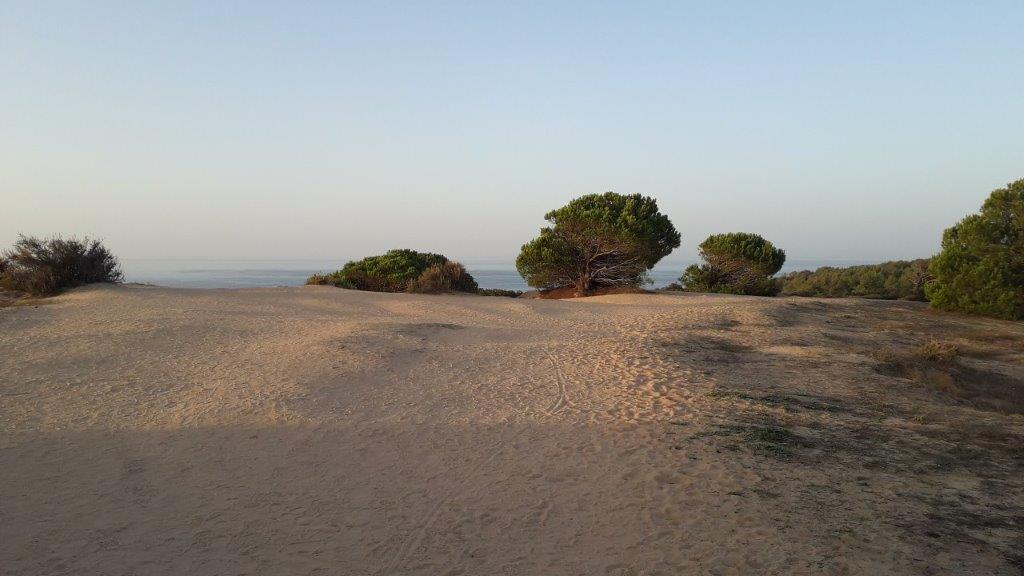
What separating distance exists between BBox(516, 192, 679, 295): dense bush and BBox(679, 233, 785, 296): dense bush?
3.13m

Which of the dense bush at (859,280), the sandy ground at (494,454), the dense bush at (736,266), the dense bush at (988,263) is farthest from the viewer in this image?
the dense bush at (859,280)

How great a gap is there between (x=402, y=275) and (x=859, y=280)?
2791 centimetres

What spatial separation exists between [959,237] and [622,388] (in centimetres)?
1406

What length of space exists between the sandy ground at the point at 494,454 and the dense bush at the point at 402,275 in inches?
336

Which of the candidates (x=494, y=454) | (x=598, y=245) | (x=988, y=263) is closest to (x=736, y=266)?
(x=598, y=245)

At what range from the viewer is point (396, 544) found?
405cm

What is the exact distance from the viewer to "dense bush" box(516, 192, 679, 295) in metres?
20.2

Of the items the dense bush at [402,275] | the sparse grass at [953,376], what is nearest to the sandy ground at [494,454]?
the sparse grass at [953,376]

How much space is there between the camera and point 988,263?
50.0 ft

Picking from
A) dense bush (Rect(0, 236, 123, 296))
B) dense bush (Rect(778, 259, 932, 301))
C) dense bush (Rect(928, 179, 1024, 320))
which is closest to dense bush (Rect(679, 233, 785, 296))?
dense bush (Rect(778, 259, 932, 301))

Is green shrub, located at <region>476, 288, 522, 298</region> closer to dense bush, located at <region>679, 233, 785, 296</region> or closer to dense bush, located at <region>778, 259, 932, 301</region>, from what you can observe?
dense bush, located at <region>679, 233, 785, 296</region>

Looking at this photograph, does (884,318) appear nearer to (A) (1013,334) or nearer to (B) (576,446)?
(A) (1013,334)

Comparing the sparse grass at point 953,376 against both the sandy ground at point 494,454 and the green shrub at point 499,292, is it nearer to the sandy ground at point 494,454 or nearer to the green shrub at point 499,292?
the sandy ground at point 494,454

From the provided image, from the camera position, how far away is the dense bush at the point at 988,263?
14906 millimetres
